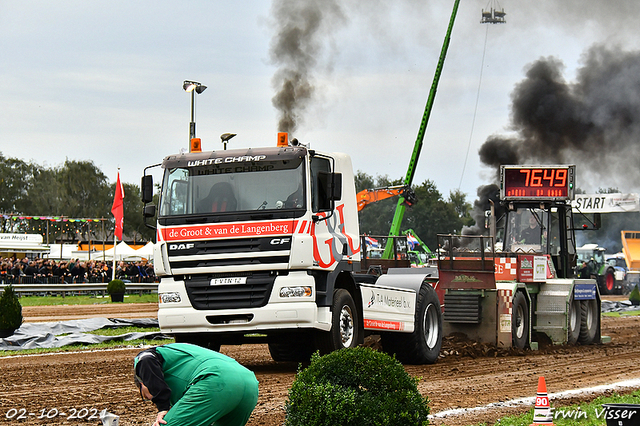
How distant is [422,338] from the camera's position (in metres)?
13.3

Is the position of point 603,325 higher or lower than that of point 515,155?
lower

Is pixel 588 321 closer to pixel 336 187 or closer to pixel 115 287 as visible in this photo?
pixel 336 187

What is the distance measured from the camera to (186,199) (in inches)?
454

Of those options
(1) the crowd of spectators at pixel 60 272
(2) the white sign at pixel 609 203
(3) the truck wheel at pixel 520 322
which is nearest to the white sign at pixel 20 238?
(1) the crowd of spectators at pixel 60 272

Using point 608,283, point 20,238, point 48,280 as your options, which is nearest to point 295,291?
point 48,280

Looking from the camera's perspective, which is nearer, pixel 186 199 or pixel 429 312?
pixel 186 199

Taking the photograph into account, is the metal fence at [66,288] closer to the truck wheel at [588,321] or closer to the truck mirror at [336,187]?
the truck wheel at [588,321]

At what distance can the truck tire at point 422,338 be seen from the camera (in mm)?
13180

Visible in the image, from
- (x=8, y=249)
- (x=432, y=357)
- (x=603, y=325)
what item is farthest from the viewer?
(x=8, y=249)

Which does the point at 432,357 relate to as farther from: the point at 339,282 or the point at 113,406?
the point at 113,406

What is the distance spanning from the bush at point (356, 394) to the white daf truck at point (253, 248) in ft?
17.8

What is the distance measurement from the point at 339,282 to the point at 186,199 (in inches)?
102

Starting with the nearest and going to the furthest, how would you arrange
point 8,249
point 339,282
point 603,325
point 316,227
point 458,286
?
point 316,227, point 339,282, point 458,286, point 603,325, point 8,249

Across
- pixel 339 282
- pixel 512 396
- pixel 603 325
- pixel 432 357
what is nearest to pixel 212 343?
pixel 339 282
